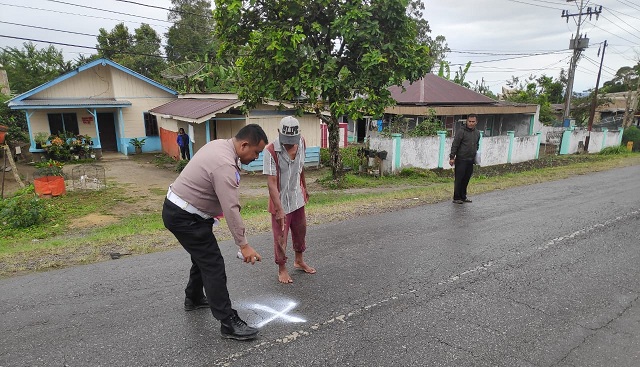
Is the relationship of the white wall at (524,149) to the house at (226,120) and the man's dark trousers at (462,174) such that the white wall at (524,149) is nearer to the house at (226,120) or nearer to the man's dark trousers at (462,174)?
the house at (226,120)

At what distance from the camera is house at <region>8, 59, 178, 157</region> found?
18.4m

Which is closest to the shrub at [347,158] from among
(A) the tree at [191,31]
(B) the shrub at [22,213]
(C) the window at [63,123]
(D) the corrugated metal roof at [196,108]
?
(D) the corrugated metal roof at [196,108]

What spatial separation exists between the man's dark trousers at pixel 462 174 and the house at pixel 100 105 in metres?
16.9

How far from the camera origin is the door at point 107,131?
68.2 feet

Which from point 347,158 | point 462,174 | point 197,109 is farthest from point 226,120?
point 462,174

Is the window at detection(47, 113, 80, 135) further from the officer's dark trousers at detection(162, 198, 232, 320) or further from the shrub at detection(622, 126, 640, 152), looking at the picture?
the shrub at detection(622, 126, 640, 152)

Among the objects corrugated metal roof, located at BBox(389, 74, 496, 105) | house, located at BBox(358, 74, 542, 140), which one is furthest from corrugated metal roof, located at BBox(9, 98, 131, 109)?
corrugated metal roof, located at BBox(389, 74, 496, 105)

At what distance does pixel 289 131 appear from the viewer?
3.85m

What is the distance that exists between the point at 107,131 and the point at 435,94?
17.4 m

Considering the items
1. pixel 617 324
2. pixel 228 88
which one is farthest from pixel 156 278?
pixel 228 88

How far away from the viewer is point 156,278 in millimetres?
4289

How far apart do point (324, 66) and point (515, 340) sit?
27.9 ft

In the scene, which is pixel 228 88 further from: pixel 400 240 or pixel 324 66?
pixel 400 240

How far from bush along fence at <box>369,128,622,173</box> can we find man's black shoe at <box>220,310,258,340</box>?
11858 mm
